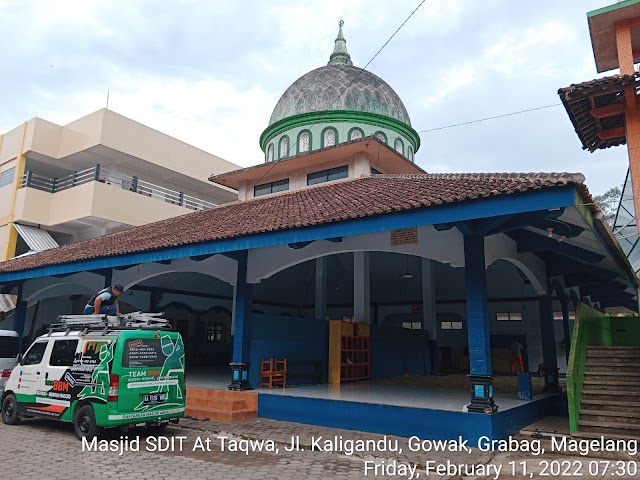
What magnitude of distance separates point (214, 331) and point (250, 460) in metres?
15.8

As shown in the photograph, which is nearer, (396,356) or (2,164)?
(396,356)

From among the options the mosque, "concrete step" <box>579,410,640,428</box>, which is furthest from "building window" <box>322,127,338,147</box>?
"concrete step" <box>579,410,640,428</box>

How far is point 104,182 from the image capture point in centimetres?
2469

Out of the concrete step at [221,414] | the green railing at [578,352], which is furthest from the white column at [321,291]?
the green railing at [578,352]

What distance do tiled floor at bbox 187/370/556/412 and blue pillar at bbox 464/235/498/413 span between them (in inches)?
16.9

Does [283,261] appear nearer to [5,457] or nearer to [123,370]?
[123,370]

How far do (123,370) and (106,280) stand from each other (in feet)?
27.5

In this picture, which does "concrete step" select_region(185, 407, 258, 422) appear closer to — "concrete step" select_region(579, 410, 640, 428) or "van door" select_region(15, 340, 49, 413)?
"van door" select_region(15, 340, 49, 413)

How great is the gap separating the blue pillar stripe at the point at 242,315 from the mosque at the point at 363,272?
34 mm

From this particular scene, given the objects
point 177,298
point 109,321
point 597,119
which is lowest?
point 109,321

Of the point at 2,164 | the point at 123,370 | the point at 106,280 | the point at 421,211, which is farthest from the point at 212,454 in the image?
the point at 2,164

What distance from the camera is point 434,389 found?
12453 millimetres

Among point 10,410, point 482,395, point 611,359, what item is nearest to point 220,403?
point 10,410

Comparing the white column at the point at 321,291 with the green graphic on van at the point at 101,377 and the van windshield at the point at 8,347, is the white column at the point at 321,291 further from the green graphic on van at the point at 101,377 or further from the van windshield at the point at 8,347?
the green graphic on van at the point at 101,377
